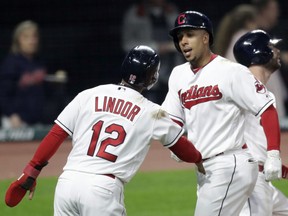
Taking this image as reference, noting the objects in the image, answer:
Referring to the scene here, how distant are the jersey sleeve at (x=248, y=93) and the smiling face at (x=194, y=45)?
1.07ft

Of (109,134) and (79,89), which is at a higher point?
(109,134)

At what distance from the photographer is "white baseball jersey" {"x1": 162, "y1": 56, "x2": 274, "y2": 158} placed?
19.4ft

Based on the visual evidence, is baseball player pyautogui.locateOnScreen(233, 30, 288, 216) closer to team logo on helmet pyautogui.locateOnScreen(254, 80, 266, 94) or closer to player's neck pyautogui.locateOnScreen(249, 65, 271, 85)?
player's neck pyautogui.locateOnScreen(249, 65, 271, 85)

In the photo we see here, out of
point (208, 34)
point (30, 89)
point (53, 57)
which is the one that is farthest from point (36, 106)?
point (208, 34)

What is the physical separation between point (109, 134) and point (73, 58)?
969 cm

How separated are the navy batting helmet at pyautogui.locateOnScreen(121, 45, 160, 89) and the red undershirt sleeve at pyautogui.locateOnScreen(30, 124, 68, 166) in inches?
21.9

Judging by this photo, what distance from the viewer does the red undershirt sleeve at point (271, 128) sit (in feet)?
19.2

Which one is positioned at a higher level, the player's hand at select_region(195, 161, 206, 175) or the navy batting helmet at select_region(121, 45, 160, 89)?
the navy batting helmet at select_region(121, 45, 160, 89)

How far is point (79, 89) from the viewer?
15.1 meters

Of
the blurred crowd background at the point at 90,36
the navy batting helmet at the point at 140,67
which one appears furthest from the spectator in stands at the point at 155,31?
the navy batting helmet at the point at 140,67

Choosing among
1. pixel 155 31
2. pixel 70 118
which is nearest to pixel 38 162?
pixel 70 118

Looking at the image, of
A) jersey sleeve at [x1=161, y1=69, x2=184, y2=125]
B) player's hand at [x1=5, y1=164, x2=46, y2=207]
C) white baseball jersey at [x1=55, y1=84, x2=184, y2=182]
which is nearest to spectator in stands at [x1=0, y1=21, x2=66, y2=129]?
jersey sleeve at [x1=161, y1=69, x2=184, y2=125]

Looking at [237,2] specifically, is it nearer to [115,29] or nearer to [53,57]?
[115,29]

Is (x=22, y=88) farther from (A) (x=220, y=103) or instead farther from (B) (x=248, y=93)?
(B) (x=248, y=93)
